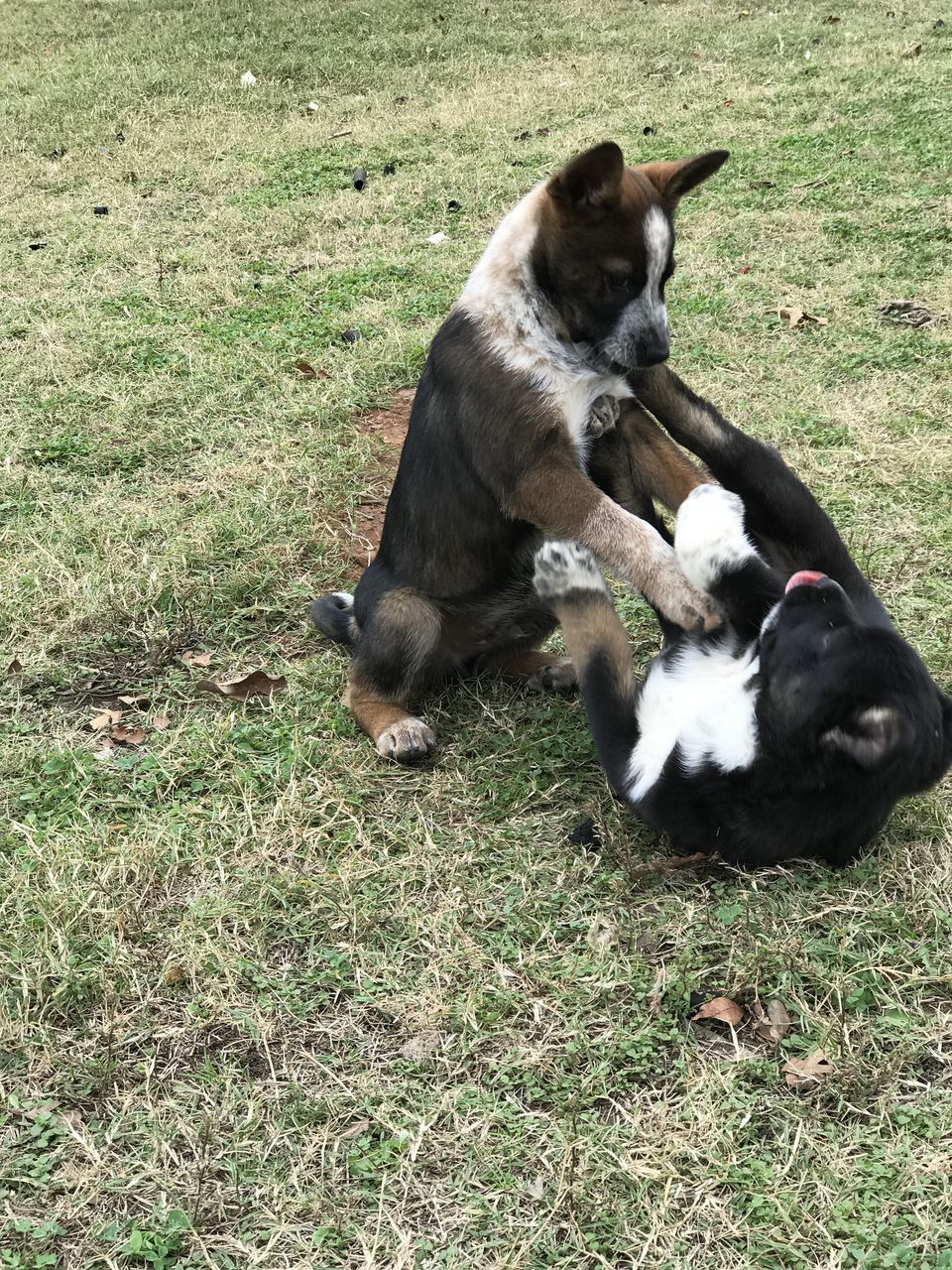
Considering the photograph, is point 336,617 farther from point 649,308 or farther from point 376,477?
point 649,308

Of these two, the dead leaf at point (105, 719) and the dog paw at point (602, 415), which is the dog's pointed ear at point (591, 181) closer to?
the dog paw at point (602, 415)

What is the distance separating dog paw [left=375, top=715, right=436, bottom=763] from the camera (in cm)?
368

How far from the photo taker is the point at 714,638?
136 inches

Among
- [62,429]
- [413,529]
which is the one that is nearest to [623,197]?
[413,529]

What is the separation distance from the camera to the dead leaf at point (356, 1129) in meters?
2.57

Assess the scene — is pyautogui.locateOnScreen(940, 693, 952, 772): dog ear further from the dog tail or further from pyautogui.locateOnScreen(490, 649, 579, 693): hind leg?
the dog tail

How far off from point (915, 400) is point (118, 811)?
447 centimetres

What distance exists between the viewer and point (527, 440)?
3.56 m

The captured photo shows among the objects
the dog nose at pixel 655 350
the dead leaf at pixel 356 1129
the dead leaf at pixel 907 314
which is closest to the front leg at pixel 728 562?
the dog nose at pixel 655 350

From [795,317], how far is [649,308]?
11.4 ft

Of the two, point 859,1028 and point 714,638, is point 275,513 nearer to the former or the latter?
point 714,638

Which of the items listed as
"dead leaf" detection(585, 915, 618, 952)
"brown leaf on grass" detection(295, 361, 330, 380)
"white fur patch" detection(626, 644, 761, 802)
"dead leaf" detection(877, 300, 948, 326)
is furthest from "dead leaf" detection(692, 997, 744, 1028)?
"dead leaf" detection(877, 300, 948, 326)

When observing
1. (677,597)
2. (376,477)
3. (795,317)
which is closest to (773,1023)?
(677,597)

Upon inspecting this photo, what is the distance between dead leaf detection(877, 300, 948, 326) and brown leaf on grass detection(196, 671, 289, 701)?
459 centimetres
